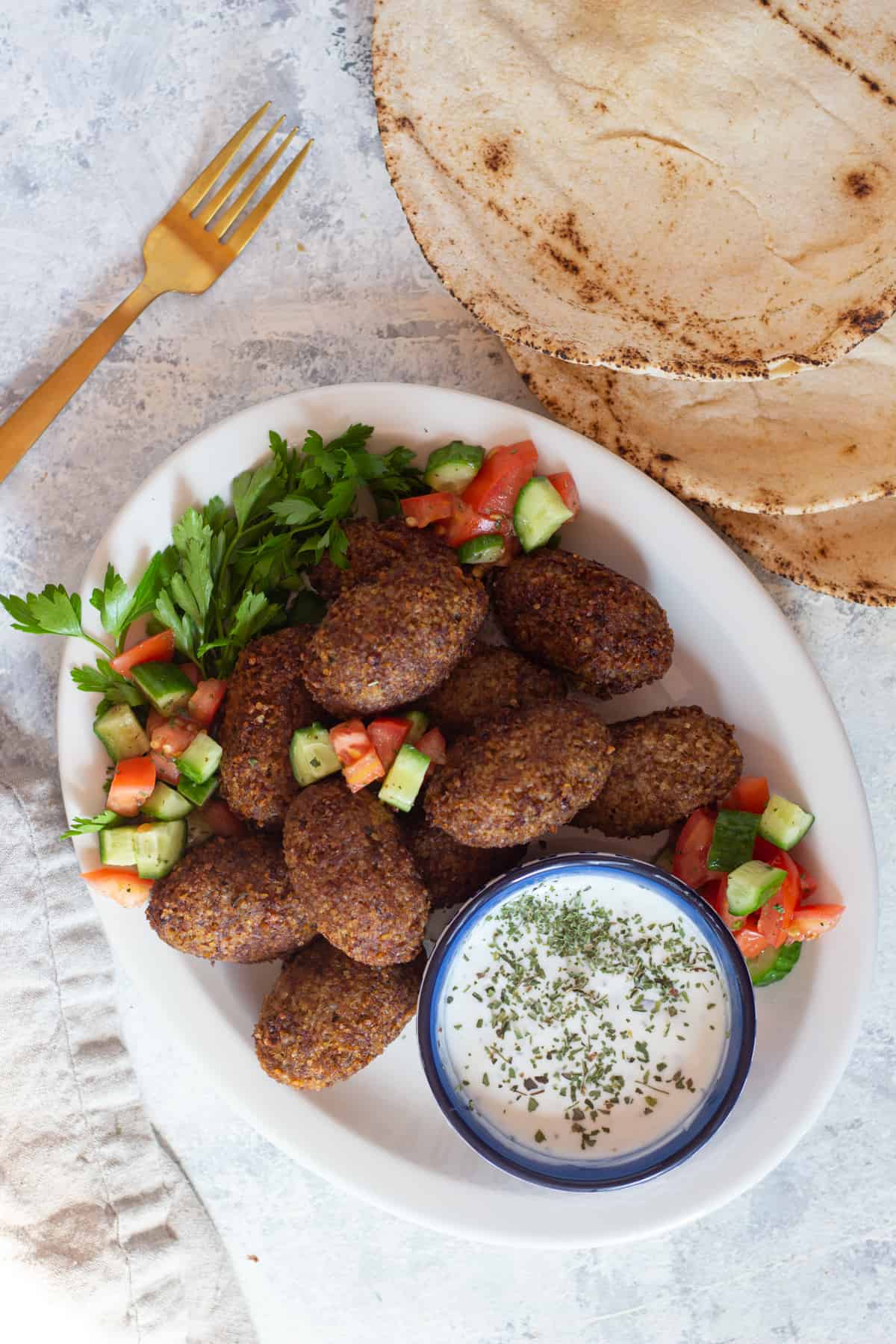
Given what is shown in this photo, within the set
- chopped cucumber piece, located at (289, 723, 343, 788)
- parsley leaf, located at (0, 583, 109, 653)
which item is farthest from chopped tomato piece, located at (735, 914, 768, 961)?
parsley leaf, located at (0, 583, 109, 653)

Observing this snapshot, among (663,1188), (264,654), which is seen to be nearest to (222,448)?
(264,654)

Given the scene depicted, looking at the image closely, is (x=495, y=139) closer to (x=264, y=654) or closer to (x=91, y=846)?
(x=264, y=654)

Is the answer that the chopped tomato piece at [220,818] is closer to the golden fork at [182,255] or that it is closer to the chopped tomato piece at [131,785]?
the chopped tomato piece at [131,785]

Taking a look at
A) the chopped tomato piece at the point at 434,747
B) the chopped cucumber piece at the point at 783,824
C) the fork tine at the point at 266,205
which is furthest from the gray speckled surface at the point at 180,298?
the chopped tomato piece at the point at 434,747

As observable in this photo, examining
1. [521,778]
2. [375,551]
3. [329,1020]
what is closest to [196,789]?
[329,1020]

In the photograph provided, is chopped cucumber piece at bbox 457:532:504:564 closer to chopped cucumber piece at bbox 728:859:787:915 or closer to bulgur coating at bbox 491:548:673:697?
bulgur coating at bbox 491:548:673:697
